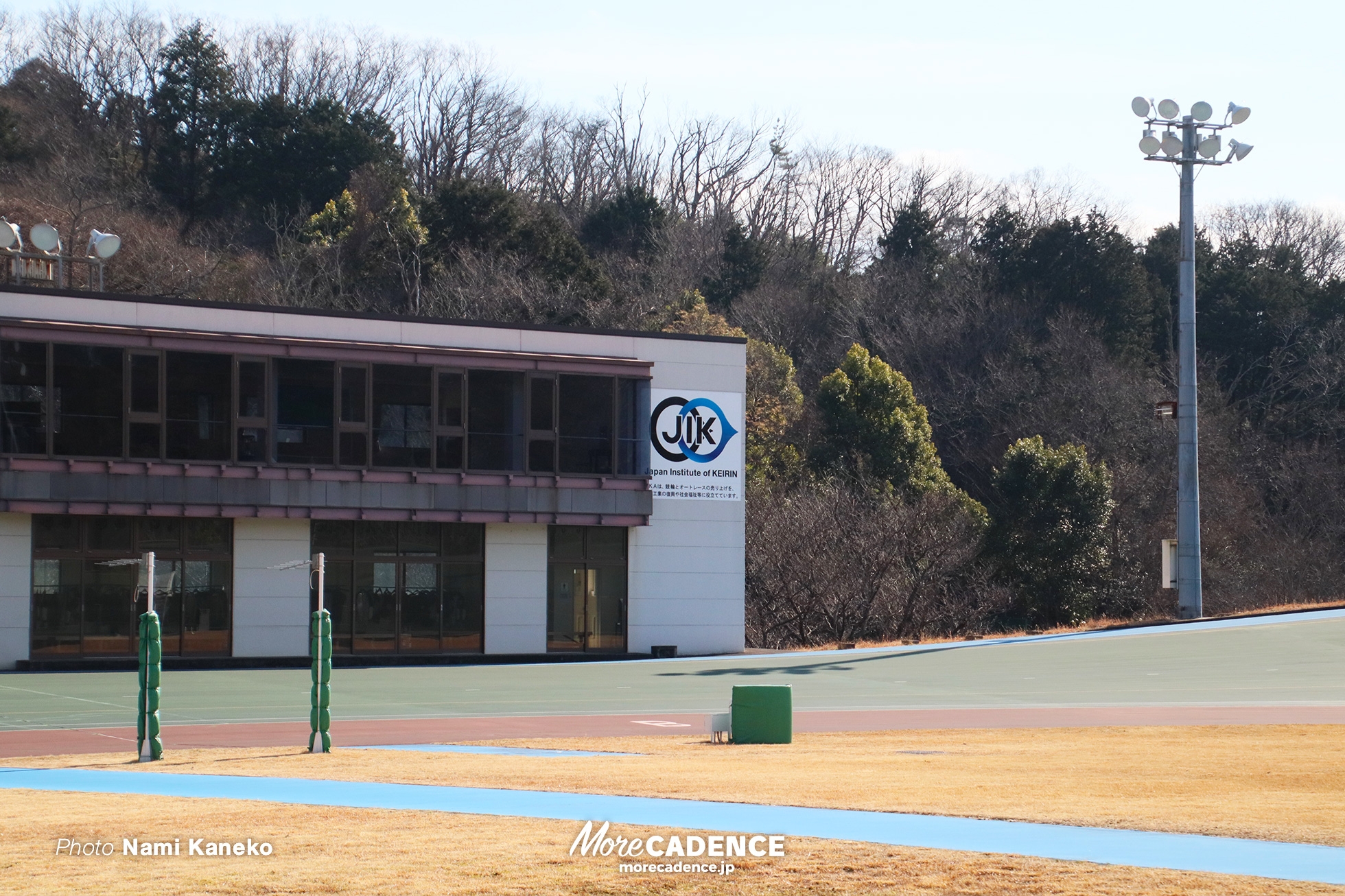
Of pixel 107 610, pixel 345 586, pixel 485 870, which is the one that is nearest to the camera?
pixel 485 870

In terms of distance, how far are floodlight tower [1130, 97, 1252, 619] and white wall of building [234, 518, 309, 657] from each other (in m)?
21.2

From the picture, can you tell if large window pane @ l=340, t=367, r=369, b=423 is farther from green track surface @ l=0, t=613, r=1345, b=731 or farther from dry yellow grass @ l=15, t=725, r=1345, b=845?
dry yellow grass @ l=15, t=725, r=1345, b=845

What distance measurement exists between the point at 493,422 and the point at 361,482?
3487 mm

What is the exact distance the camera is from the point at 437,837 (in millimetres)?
10578

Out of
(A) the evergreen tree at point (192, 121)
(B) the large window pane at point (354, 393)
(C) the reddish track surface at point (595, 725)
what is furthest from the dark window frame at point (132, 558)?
(A) the evergreen tree at point (192, 121)

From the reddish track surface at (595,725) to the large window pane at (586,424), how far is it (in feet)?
44.6

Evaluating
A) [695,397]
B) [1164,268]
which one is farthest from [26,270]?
[1164,268]

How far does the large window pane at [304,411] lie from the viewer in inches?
1351

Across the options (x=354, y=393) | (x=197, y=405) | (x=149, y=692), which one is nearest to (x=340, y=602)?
(x=354, y=393)

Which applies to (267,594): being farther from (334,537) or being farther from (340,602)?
(334,537)

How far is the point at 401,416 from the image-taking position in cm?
3541

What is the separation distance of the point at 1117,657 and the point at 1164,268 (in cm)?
5186

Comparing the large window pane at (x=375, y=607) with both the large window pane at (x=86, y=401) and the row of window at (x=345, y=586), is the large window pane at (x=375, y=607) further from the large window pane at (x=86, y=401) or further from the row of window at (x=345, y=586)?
the large window pane at (x=86, y=401)

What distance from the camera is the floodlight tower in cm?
3862
